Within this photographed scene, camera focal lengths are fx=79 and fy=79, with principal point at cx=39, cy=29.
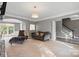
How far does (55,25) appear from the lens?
2684 millimetres

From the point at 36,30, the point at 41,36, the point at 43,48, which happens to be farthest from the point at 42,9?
the point at 43,48

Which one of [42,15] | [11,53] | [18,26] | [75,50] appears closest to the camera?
[18,26]

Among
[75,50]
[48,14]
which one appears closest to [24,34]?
[48,14]

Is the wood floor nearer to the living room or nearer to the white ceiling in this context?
the living room

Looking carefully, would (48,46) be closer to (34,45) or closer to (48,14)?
(34,45)

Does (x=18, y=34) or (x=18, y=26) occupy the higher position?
(x=18, y=26)

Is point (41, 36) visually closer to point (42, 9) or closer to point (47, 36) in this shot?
point (47, 36)

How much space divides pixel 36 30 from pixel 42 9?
0.74 metres

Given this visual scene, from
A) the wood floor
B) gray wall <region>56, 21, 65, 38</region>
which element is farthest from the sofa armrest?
gray wall <region>56, 21, 65, 38</region>

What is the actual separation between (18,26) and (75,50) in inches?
70.0

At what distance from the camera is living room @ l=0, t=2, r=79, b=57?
77.4 inches

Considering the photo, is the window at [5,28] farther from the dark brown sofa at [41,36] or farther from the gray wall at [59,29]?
the gray wall at [59,29]

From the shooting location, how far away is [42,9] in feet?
8.27

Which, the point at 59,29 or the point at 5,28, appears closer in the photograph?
the point at 5,28
